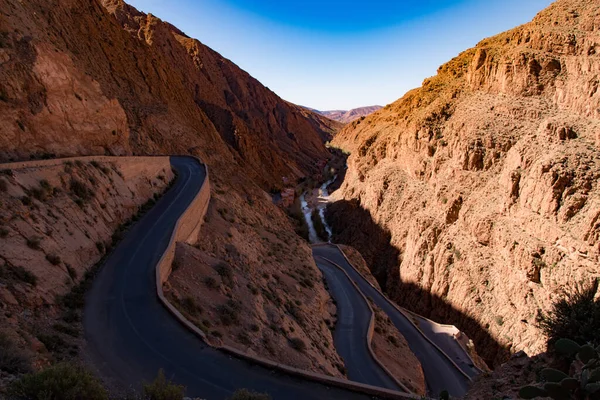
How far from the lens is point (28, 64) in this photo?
613 inches

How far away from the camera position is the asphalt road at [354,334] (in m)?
16.9

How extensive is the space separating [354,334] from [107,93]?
2607 cm

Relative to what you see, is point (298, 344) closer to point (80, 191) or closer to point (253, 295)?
point (253, 295)

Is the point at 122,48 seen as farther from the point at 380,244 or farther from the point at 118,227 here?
the point at 380,244

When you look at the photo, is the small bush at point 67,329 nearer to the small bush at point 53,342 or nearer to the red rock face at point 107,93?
the small bush at point 53,342

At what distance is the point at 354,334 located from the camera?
67.1ft

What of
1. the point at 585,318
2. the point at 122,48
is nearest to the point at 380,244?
the point at 585,318

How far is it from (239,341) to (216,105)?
68.7 metres

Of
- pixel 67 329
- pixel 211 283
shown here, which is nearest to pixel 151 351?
pixel 67 329

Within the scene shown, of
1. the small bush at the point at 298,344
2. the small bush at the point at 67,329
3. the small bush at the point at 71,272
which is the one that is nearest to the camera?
the small bush at the point at 67,329

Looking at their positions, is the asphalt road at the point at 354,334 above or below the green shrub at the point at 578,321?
below

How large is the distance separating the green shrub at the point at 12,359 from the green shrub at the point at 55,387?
866mm

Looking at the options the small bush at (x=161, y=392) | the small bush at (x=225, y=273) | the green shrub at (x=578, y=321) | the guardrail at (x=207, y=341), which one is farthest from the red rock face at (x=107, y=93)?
the green shrub at (x=578, y=321)

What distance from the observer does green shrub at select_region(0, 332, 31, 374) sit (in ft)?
19.0
